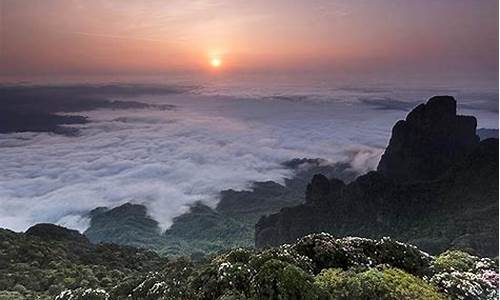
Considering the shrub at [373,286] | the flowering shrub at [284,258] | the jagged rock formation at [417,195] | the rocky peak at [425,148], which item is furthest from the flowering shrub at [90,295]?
the rocky peak at [425,148]

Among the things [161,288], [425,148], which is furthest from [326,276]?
[425,148]

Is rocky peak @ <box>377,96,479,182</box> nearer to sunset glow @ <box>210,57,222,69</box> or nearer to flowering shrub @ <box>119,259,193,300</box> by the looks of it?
sunset glow @ <box>210,57,222,69</box>

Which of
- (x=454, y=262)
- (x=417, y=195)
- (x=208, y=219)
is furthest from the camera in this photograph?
(x=417, y=195)

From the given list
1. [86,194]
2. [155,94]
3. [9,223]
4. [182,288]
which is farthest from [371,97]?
[9,223]

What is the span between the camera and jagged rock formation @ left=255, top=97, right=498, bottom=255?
1438cm

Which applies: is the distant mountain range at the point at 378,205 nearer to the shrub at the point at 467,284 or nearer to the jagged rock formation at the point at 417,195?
the jagged rock formation at the point at 417,195

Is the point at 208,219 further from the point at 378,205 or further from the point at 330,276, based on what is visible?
the point at 330,276

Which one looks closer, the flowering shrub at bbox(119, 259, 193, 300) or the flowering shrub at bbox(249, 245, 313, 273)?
the flowering shrub at bbox(249, 245, 313, 273)

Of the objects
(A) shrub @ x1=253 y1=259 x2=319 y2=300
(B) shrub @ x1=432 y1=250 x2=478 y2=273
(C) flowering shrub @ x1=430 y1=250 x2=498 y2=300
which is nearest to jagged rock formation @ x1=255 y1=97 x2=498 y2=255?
(B) shrub @ x1=432 y1=250 x2=478 y2=273

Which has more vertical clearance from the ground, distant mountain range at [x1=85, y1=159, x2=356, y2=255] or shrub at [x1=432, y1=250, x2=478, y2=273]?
shrub at [x1=432, y1=250, x2=478, y2=273]

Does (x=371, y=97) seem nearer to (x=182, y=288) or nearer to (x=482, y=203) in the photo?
(x=182, y=288)

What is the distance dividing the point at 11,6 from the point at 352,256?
4620 millimetres

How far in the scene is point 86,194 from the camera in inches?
309

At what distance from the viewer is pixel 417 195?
57.1 feet
